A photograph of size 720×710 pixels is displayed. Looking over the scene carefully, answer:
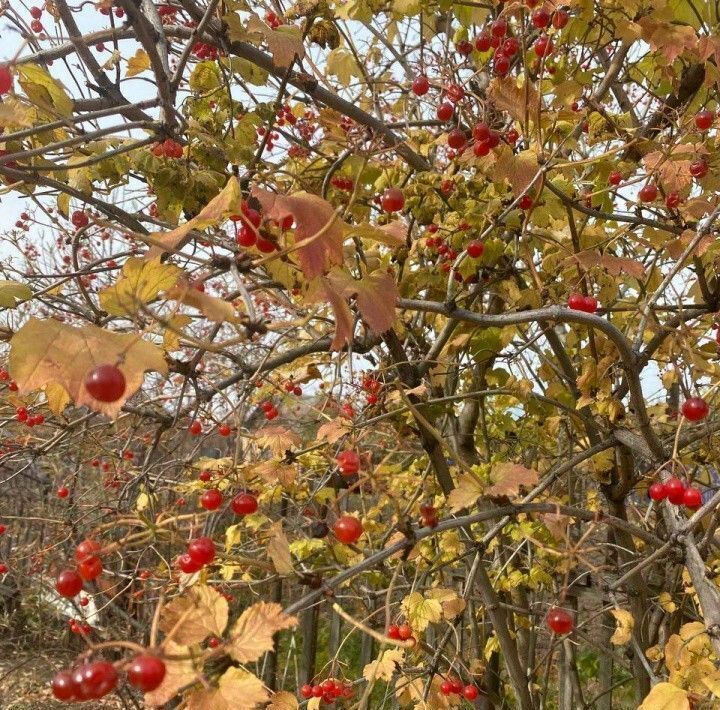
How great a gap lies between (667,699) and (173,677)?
1.03m

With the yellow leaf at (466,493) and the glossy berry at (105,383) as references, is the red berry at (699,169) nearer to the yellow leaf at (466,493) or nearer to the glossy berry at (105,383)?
the yellow leaf at (466,493)

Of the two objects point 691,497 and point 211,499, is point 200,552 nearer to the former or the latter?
point 211,499

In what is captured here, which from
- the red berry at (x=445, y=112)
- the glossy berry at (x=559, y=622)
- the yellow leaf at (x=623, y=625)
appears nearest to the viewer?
the glossy berry at (x=559, y=622)

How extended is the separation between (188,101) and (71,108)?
1.68ft

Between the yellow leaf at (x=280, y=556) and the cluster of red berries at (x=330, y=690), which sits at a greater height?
the yellow leaf at (x=280, y=556)

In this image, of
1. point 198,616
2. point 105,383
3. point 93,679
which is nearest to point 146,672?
point 93,679

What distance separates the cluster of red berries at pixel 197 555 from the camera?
1291 mm

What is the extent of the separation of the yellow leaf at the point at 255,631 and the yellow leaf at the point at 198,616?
0.12 ft

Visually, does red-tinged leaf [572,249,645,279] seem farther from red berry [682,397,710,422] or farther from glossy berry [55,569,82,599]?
glossy berry [55,569,82,599]

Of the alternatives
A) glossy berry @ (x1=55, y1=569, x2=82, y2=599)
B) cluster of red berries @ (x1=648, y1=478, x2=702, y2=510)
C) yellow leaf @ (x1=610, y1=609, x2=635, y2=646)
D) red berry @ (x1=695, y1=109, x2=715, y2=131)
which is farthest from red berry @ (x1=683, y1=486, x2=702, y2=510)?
glossy berry @ (x1=55, y1=569, x2=82, y2=599)

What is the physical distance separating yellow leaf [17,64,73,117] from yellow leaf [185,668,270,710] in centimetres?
152

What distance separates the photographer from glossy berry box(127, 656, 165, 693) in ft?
2.83

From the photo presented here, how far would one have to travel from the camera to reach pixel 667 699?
4.57ft

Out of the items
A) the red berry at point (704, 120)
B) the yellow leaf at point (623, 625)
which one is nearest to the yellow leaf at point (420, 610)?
the yellow leaf at point (623, 625)
